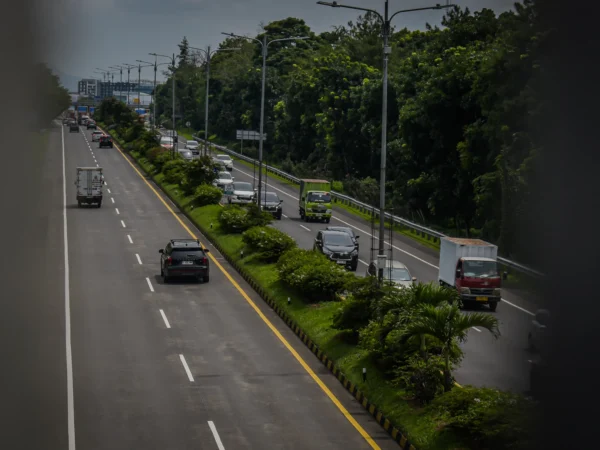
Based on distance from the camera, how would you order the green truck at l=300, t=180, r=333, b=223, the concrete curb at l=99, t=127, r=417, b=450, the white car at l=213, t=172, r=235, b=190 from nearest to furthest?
the concrete curb at l=99, t=127, r=417, b=450
the green truck at l=300, t=180, r=333, b=223
the white car at l=213, t=172, r=235, b=190

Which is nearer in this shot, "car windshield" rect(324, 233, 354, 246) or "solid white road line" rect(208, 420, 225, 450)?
"solid white road line" rect(208, 420, 225, 450)

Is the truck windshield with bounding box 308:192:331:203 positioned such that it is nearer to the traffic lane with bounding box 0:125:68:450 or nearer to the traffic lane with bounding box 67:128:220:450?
the traffic lane with bounding box 67:128:220:450

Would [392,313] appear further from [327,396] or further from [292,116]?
[292,116]

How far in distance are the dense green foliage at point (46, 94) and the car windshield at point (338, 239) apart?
3497 cm

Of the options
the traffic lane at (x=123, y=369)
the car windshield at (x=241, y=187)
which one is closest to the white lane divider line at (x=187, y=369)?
the traffic lane at (x=123, y=369)

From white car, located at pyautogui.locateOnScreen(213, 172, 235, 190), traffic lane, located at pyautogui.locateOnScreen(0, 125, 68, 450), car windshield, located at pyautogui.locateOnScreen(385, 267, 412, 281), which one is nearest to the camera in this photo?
traffic lane, located at pyautogui.locateOnScreen(0, 125, 68, 450)

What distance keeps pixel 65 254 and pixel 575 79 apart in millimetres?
36231

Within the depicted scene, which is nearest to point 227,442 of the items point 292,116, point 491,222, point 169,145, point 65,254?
point 65,254

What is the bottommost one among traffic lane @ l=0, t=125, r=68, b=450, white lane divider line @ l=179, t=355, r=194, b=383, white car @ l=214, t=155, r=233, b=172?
white lane divider line @ l=179, t=355, r=194, b=383

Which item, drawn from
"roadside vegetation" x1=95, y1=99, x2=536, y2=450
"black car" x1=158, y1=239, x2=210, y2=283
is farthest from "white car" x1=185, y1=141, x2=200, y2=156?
"black car" x1=158, y1=239, x2=210, y2=283

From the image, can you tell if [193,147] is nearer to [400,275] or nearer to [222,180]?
[222,180]

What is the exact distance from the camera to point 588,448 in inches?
117

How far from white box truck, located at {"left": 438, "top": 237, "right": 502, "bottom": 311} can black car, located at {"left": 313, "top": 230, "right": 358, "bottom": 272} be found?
5.51 m

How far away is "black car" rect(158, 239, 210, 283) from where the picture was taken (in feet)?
106
